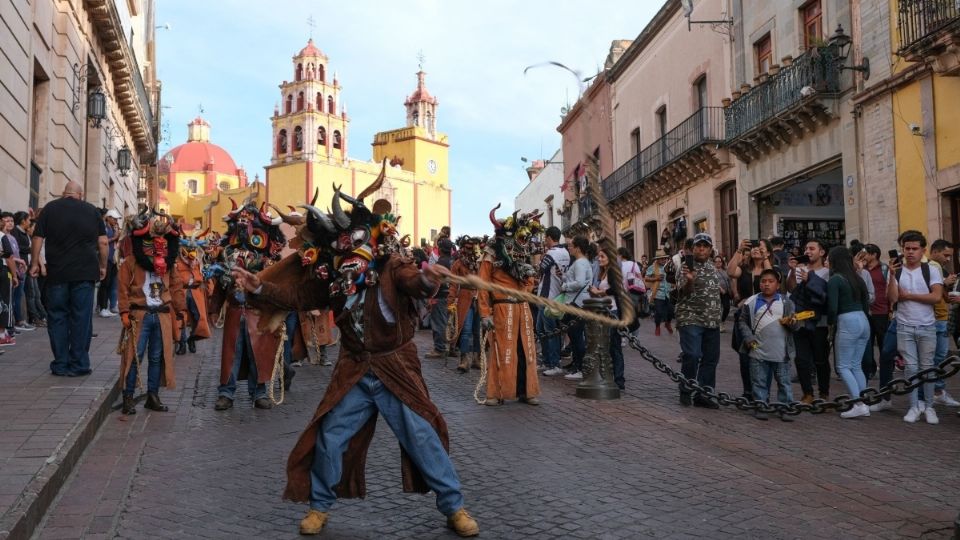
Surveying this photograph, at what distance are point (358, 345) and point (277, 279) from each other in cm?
77

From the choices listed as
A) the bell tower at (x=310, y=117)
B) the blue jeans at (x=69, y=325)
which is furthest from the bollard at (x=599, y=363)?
the bell tower at (x=310, y=117)

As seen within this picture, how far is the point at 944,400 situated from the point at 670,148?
55.7 ft

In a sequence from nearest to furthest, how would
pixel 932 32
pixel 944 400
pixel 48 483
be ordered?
pixel 48 483 → pixel 944 400 → pixel 932 32

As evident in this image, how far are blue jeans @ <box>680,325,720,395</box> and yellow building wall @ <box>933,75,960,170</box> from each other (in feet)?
24.3

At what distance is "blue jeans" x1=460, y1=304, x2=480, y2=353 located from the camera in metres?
11.4

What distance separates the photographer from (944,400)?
8.52m

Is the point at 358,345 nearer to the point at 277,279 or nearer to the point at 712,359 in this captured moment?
the point at 277,279

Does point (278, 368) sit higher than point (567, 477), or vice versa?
point (278, 368)

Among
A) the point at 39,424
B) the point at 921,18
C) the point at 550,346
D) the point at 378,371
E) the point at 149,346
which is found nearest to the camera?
the point at 378,371

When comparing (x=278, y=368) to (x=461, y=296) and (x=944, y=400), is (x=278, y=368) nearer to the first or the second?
(x=461, y=296)

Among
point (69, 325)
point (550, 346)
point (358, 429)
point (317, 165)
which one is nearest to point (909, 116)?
point (550, 346)

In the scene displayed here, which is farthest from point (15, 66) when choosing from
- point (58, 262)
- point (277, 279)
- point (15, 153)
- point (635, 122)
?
point (635, 122)

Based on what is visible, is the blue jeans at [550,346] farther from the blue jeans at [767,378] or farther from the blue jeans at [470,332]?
the blue jeans at [767,378]

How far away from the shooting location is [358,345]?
4.61 metres
